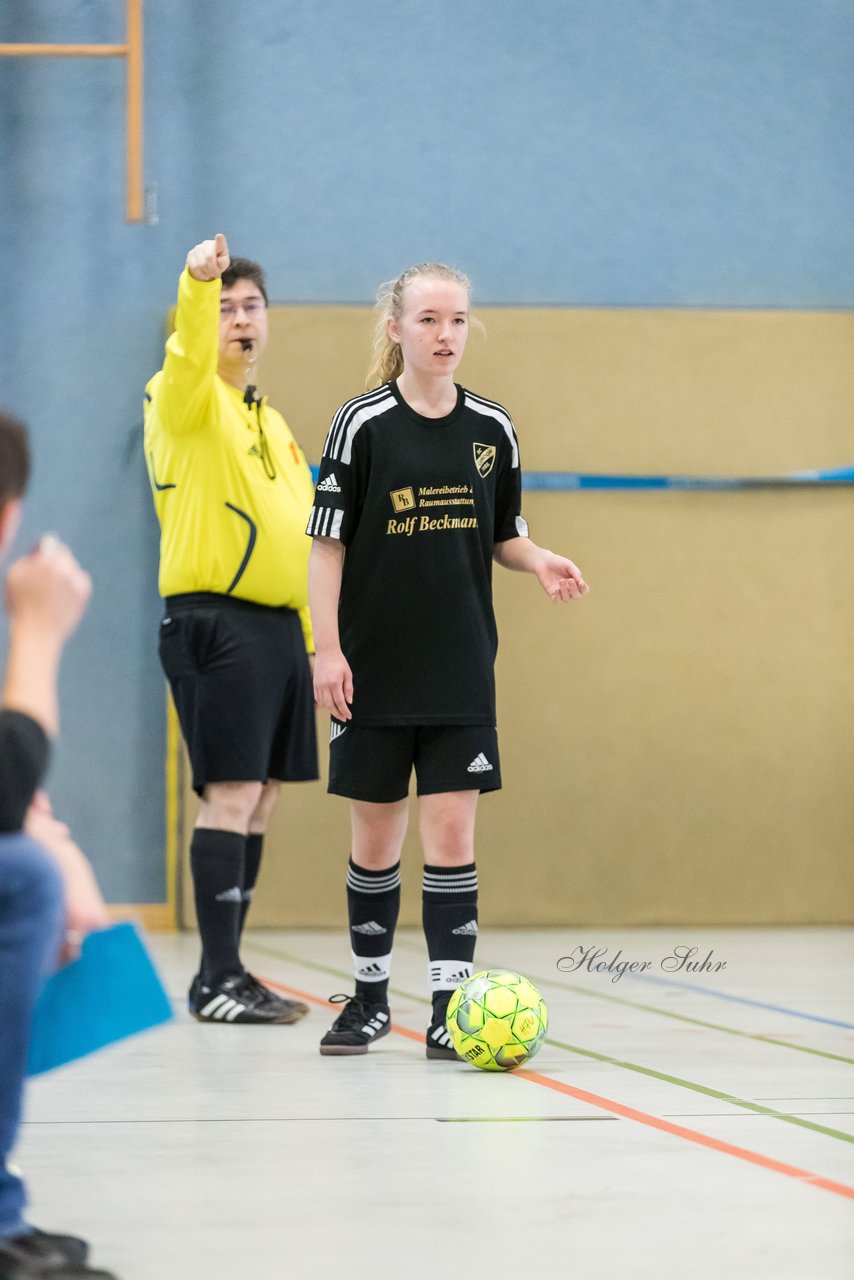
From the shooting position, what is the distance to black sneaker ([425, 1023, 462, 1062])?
304 cm

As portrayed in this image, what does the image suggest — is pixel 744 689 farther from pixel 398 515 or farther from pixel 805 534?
pixel 398 515

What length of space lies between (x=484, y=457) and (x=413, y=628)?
37 centimetres

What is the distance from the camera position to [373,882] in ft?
10.6

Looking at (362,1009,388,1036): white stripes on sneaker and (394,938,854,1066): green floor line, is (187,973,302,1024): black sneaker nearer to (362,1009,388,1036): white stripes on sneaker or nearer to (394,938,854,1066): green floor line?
(362,1009,388,1036): white stripes on sneaker

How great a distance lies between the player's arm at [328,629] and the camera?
3.06 meters

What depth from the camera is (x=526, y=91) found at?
5867 millimetres

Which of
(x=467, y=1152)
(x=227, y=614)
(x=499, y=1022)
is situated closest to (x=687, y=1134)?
(x=467, y=1152)

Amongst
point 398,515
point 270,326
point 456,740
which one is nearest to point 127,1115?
point 456,740

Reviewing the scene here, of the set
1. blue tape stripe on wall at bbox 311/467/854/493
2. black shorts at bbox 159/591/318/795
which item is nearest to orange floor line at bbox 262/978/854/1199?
black shorts at bbox 159/591/318/795

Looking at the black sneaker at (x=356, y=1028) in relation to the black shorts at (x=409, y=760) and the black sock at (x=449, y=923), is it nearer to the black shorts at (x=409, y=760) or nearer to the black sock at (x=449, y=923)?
the black sock at (x=449, y=923)

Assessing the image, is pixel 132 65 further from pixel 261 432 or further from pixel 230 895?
pixel 230 895

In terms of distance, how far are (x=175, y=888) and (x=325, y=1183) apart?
3634 millimetres

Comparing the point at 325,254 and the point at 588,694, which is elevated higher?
the point at 325,254

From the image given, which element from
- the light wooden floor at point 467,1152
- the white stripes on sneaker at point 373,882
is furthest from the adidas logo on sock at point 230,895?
the white stripes on sneaker at point 373,882
